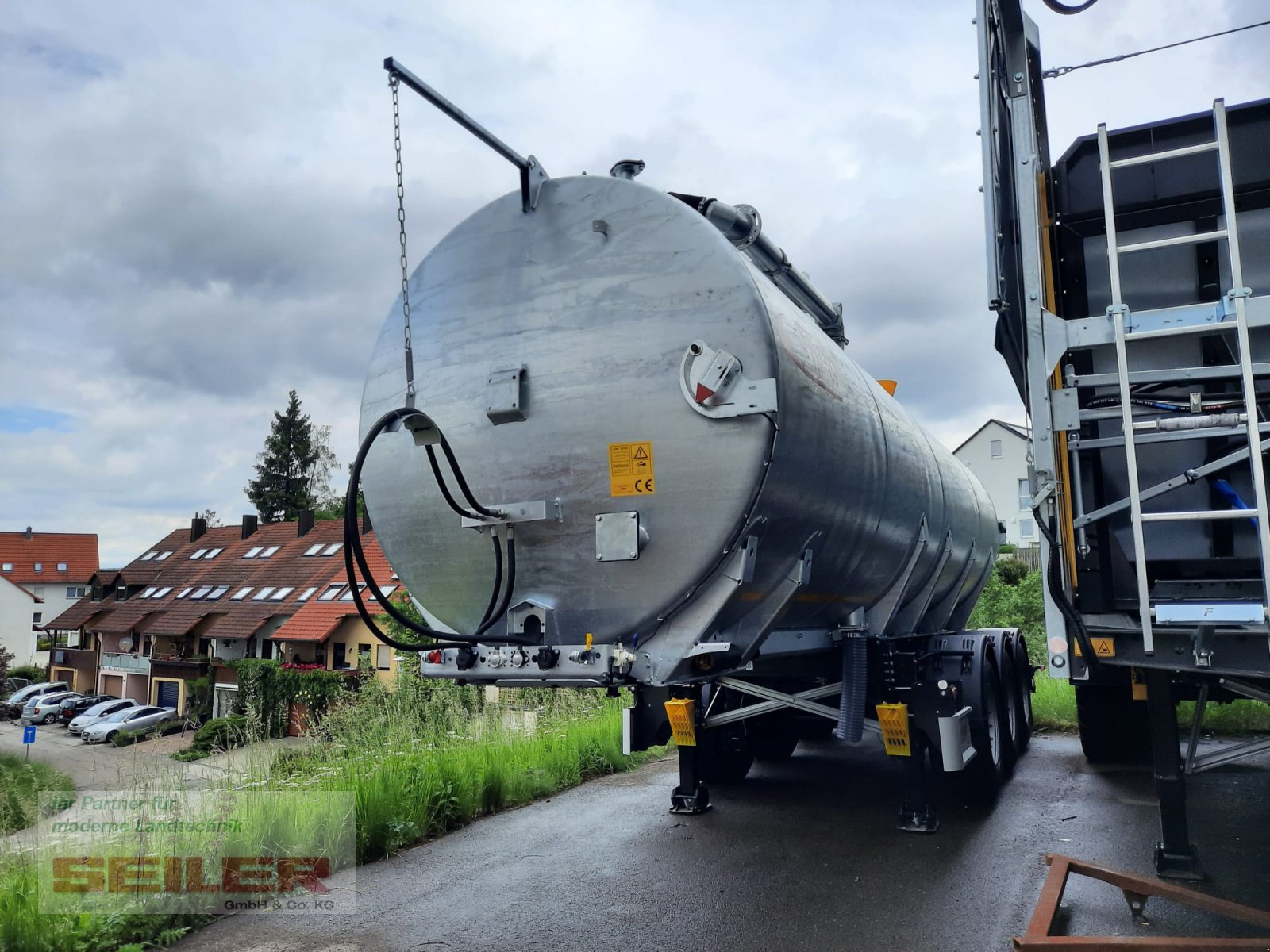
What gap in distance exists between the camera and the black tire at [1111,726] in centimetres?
768

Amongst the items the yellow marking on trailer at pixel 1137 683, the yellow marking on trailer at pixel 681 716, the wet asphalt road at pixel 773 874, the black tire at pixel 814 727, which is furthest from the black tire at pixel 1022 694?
the yellow marking on trailer at pixel 681 716

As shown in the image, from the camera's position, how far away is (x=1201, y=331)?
A: 3766 millimetres

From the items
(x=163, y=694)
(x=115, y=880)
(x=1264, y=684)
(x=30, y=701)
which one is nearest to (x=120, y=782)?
(x=115, y=880)

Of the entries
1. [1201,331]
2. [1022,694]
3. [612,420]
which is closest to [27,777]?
[1022,694]

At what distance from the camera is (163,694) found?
35938 millimetres

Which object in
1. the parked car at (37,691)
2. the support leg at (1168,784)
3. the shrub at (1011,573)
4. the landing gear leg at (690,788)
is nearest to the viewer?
the support leg at (1168,784)

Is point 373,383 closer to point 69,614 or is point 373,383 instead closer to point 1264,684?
point 1264,684

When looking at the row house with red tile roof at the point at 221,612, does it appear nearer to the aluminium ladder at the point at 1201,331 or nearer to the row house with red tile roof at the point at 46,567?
the row house with red tile roof at the point at 46,567

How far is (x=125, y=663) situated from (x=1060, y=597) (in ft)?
137

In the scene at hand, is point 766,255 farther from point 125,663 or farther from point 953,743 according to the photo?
point 125,663

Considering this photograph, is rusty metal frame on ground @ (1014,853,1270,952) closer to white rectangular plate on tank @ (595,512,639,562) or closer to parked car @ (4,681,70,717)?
white rectangular plate on tank @ (595,512,639,562)

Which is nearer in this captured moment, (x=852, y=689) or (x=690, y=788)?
(x=852, y=689)

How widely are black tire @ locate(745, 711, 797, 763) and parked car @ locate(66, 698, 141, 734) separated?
3143 cm

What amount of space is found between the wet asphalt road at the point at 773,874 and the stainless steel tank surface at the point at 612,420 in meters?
1.44
